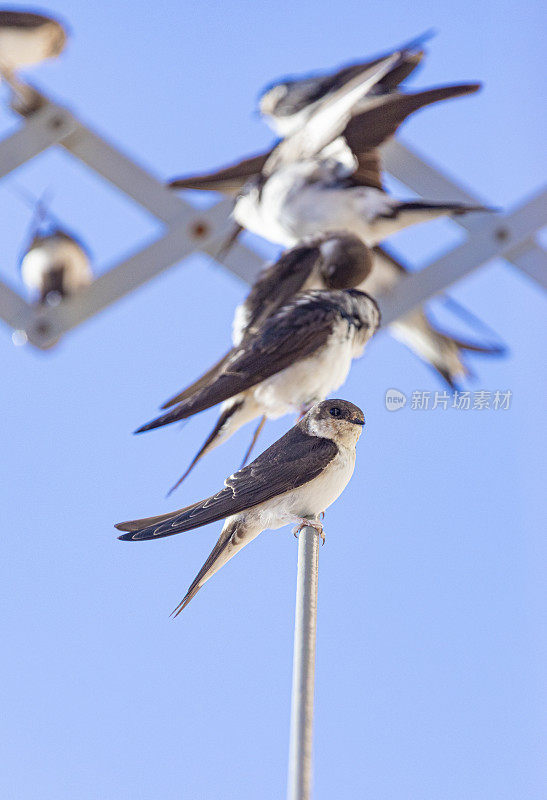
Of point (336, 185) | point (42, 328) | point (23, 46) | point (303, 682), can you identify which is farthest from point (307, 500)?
point (23, 46)

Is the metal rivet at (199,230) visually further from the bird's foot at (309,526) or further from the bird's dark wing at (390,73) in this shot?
the bird's foot at (309,526)

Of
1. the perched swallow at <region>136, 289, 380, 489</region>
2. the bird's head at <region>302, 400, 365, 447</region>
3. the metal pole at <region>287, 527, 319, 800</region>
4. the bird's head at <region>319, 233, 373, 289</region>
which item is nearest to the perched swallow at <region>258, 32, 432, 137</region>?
the bird's head at <region>319, 233, 373, 289</region>

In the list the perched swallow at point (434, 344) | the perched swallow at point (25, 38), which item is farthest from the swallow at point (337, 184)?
the perched swallow at point (25, 38)

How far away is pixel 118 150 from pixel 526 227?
0.54 meters

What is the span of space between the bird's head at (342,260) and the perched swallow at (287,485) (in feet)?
0.86

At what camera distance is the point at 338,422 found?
701 millimetres

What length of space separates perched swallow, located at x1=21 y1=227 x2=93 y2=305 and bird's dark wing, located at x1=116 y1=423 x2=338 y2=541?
0.57 meters

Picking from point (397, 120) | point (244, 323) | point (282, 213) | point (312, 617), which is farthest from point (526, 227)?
point (312, 617)

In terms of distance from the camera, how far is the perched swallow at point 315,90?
3.60 ft

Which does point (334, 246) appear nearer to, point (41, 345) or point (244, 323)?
point (244, 323)

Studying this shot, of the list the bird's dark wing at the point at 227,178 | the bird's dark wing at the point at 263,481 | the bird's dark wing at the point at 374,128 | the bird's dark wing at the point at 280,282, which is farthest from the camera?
the bird's dark wing at the point at 227,178

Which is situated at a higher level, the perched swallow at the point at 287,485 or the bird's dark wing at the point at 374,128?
the bird's dark wing at the point at 374,128

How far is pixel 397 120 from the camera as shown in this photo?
1.10 m

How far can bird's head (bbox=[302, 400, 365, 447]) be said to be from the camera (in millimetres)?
702
